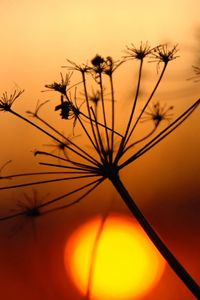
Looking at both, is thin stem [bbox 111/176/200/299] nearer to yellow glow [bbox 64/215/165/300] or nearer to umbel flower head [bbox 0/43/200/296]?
umbel flower head [bbox 0/43/200/296]

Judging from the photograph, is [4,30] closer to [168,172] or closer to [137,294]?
[168,172]

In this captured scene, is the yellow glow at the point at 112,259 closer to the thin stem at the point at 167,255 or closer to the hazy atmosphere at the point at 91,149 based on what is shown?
the hazy atmosphere at the point at 91,149

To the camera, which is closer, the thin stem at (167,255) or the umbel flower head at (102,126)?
the thin stem at (167,255)

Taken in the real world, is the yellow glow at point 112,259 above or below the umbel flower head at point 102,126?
below

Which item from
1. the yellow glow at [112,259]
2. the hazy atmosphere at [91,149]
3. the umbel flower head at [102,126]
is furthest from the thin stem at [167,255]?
the yellow glow at [112,259]

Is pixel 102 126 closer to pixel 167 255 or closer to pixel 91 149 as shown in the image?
pixel 91 149

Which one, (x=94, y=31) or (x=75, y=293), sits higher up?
(x=94, y=31)

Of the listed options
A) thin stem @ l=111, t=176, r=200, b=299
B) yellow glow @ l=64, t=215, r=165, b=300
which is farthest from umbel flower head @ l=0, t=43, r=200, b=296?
yellow glow @ l=64, t=215, r=165, b=300

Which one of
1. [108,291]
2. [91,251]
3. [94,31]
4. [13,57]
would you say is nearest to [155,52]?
[94,31]
